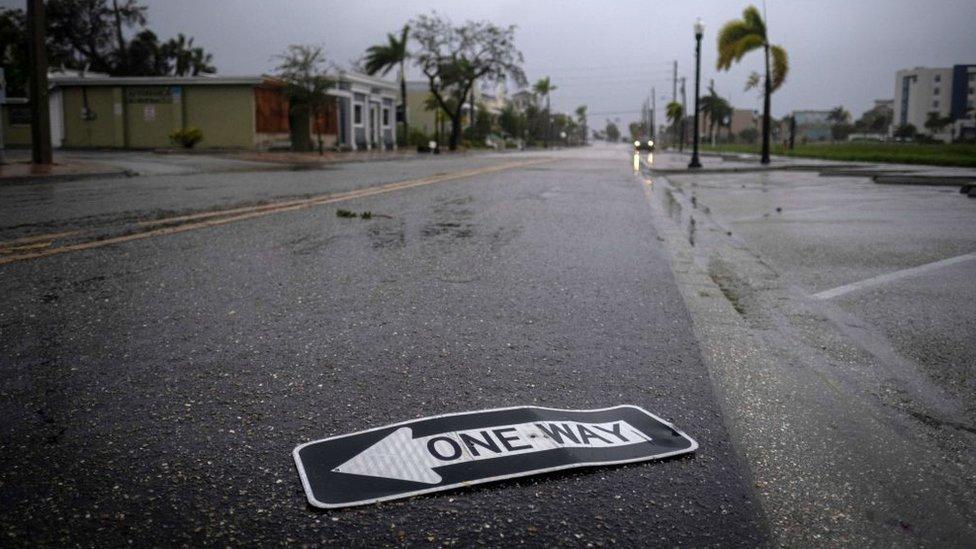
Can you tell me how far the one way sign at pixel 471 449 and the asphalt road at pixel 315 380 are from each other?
0.06 meters

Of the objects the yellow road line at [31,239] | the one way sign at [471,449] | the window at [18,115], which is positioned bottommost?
the one way sign at [471,449]

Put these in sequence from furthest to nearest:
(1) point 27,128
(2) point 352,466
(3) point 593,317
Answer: (1) point 27,128, (3) point 593,317, (2) point 352,466

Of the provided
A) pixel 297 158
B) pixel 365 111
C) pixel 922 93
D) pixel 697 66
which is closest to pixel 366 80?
pixel 365 111

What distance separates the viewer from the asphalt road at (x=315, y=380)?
1.98m

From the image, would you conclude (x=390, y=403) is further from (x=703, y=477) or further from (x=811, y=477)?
(x=811, y=477)

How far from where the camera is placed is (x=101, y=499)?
6.69 ft

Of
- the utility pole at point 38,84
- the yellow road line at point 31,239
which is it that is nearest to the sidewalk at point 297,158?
the utility pole at point 38,84

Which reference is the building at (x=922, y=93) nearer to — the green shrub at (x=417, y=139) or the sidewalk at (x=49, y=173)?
the green shrub at (x=417, y=139)

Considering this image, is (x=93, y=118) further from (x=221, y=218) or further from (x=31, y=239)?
(x=31, y=239)

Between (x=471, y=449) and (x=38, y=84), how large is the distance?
20.5m

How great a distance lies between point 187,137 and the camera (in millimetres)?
36656

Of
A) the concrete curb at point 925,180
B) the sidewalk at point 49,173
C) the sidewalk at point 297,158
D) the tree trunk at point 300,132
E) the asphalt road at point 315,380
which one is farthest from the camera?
the tree trunk at point 300,132

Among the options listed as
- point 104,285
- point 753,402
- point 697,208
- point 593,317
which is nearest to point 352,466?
point 753,402

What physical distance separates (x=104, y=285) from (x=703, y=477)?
3850 mm
